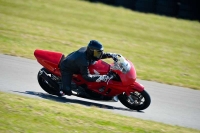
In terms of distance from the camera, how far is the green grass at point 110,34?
14150 millimetres

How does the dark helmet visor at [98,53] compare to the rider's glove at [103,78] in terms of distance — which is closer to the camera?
the dark helmet visor at [98,53]

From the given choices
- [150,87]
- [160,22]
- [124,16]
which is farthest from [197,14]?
[150,87]

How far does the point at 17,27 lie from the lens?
56.2 ft

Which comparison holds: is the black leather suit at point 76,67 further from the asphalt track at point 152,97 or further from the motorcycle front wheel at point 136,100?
the motorcycle front wheel at point 136,100

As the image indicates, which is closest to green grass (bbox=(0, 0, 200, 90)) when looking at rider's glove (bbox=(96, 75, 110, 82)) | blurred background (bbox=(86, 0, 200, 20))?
blurred background (bbox=(86, 0, 200, 20))

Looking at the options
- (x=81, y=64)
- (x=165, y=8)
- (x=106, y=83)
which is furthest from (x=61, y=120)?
(x=165, y=8)

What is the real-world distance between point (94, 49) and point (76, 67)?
0.70m

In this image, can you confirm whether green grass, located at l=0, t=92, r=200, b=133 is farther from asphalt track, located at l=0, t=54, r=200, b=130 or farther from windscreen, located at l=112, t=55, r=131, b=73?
windscreen, located at l=112, t=55, r=131, b=73

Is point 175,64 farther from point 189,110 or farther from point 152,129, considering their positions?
point 152,129

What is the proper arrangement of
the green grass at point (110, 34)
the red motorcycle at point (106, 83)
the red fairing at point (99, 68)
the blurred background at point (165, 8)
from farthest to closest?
the blurred background at point (165, 8) → the green grass at point (110, 34) → the red fairing at point (99, 68) → the red motorcycle at point (106, 83)

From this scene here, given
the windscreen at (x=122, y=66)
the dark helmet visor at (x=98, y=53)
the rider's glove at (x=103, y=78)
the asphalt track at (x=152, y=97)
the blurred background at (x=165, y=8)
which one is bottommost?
the asphalt track at (x=152, y=97)

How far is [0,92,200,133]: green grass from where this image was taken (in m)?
6.81

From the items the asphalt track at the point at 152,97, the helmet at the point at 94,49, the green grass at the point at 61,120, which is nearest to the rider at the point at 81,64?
the helmet at the point at 94,49

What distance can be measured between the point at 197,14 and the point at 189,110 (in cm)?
1599
